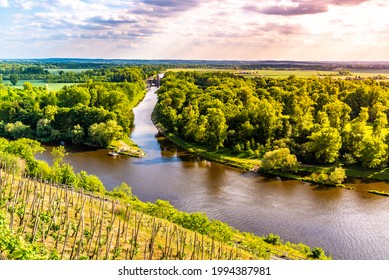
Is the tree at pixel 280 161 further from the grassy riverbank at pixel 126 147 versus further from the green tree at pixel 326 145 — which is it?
the grassy riverbank at pixel 126 147

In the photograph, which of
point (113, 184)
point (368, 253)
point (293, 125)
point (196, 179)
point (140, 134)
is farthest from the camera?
point (140, 134)

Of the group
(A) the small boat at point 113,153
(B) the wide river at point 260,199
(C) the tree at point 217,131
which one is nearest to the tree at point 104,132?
(B) the wide river at point 260,199

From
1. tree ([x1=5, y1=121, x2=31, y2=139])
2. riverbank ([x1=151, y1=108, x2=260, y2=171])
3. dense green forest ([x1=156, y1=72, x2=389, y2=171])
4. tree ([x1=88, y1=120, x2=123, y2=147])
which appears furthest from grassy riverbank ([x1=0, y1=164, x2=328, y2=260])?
tree ([x1=5, y1=121, x2=31, y2=139])

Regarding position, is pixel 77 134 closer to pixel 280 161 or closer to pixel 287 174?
pixel 280 161

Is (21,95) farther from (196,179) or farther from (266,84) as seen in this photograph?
(266,84)

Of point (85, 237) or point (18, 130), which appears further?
point (18, 130)

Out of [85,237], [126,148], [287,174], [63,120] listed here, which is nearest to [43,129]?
[63,120]

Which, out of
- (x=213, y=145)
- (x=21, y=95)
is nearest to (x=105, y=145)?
(x=213, y=145)
